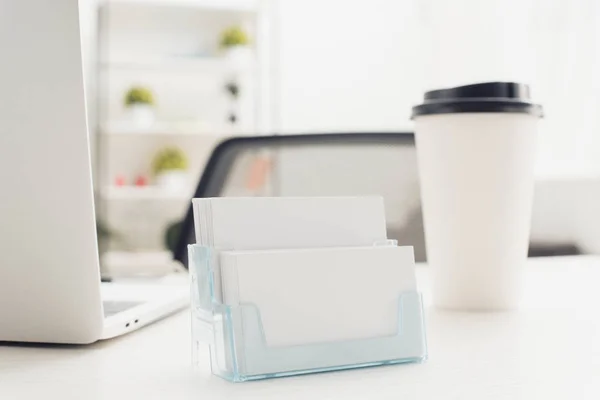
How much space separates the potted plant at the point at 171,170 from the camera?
3.74 meters

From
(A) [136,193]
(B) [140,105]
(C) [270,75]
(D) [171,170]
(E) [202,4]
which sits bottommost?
(A) [136,193]

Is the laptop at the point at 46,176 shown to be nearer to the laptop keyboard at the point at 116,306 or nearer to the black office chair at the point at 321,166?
the laptop keyboard at the point at 116,306

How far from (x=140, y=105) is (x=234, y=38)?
0.57 meters

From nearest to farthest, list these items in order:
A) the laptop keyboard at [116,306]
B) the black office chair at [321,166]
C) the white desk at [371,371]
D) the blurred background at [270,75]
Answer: the white desk at [371,371] → the laptop keyboard at [116,306] → the black office chair at [321,166] → the blurred background at [270,75]

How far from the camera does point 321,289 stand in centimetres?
44

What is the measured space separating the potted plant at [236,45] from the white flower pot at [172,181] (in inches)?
24.7

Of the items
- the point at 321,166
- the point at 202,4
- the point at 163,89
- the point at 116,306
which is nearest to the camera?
the point at 116,306

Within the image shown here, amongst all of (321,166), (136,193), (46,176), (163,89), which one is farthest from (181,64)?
(46,176)

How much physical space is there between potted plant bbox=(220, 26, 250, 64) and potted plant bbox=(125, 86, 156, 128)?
451 millimetres

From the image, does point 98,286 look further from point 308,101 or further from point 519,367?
point 308,101

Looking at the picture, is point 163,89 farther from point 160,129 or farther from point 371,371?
point 371,371

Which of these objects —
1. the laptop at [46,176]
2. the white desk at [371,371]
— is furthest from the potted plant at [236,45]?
the laptop at [46,176]

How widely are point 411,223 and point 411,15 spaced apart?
2671mm

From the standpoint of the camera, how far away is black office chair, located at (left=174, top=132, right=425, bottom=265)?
1.64 meters
